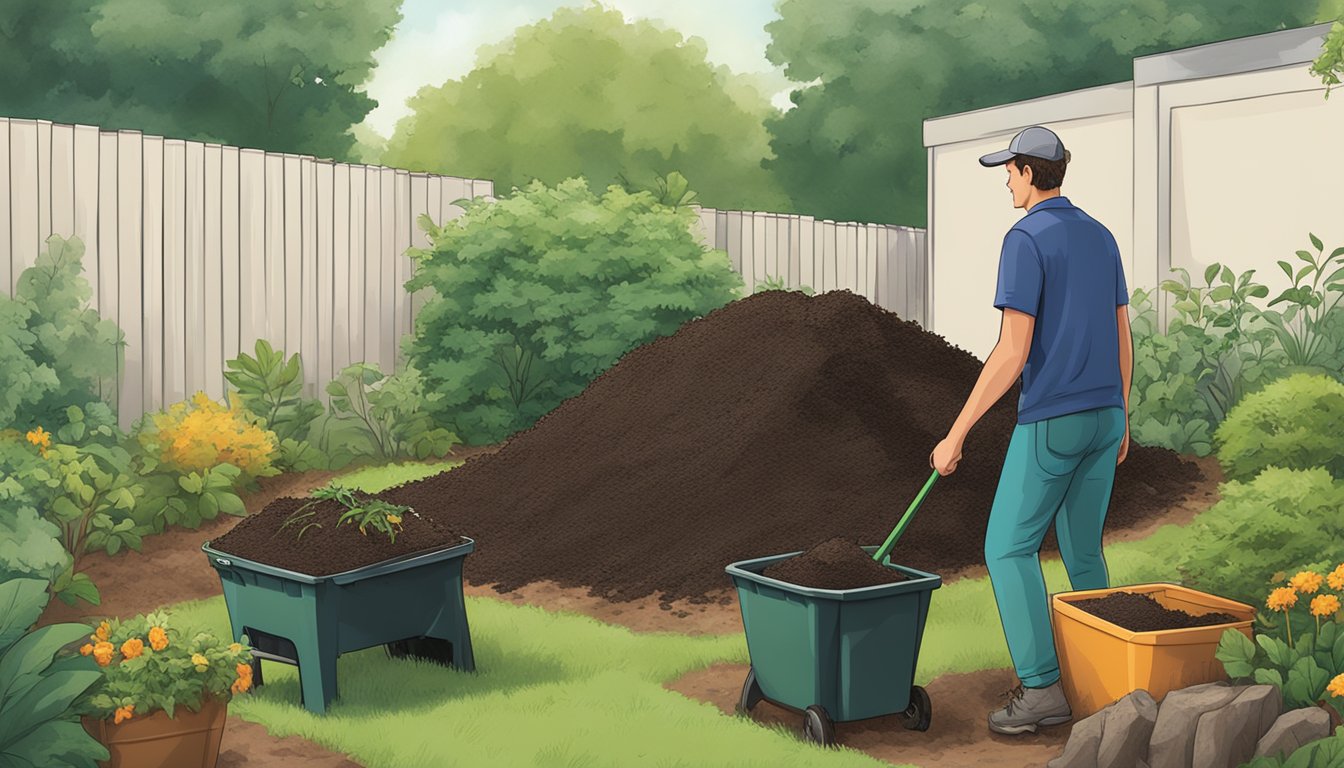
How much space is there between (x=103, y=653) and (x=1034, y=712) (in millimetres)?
3169

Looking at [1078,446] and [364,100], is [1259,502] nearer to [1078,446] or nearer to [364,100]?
[1078,446]

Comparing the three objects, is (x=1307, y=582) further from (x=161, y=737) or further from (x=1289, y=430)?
(x=161, y=737)

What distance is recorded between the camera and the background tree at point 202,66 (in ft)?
65.5

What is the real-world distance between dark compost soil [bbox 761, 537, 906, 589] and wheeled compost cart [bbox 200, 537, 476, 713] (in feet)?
4.63

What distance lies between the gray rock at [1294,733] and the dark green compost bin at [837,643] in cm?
113

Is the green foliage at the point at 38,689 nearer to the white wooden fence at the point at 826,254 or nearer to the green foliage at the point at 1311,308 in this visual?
the green foliage at the point at 1311,308

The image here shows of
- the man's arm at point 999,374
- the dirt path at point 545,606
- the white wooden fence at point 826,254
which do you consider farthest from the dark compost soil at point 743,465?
the white wooden fence at point 826,254

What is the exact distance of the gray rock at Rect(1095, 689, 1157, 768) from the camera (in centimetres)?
440

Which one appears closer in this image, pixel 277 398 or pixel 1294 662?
pixel 1294 662

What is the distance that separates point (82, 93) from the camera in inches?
807

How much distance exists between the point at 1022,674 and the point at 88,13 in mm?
19189

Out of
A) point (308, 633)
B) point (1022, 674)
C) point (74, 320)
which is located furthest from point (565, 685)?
point (74, 320)

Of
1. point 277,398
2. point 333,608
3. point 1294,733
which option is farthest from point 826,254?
point 1294,733

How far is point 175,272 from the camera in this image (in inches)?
411
